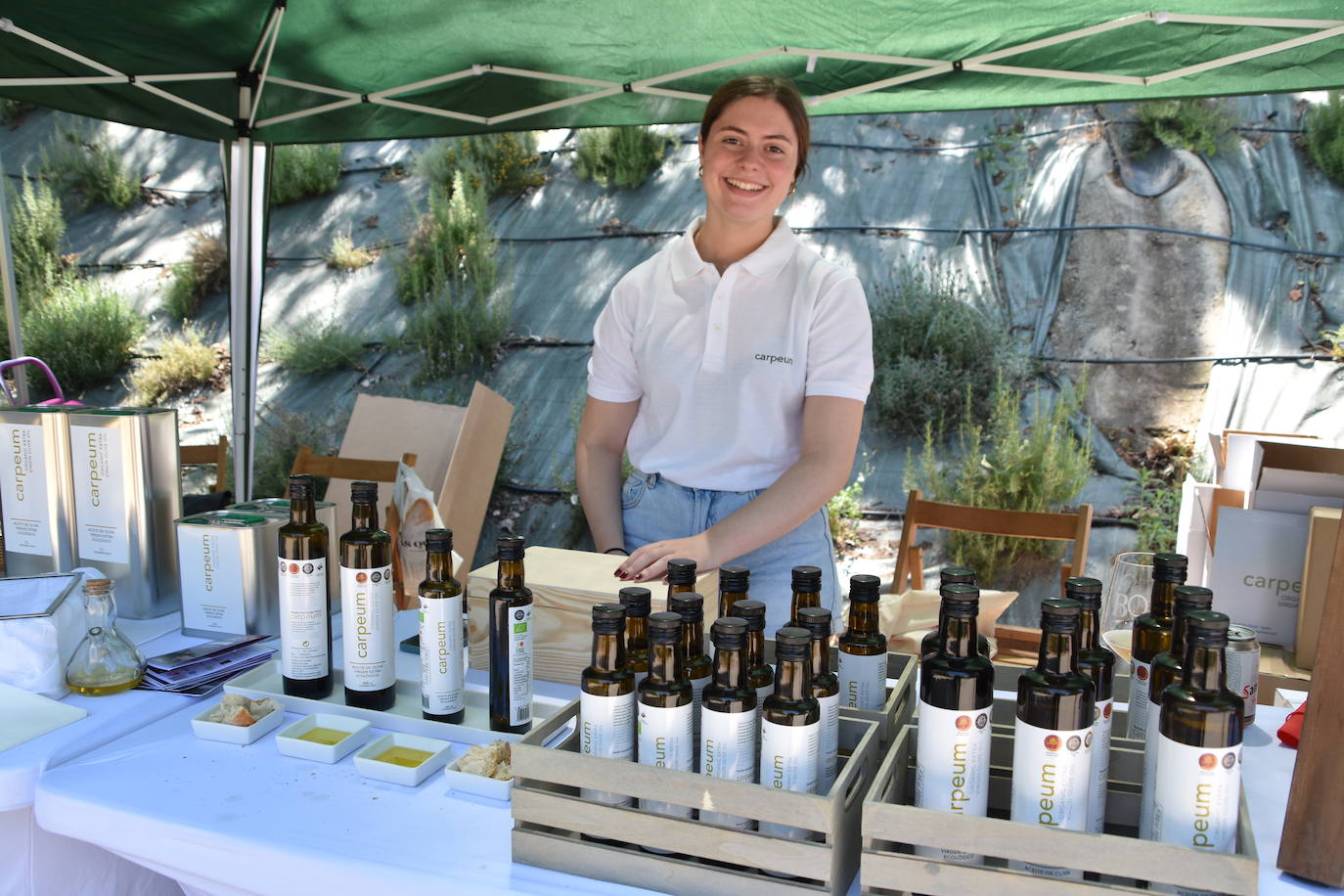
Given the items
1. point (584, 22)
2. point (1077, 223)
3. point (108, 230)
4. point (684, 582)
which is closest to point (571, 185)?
point (1077, 223)

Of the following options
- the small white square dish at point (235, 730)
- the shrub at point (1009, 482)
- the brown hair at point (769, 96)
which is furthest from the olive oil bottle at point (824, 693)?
the shrub at point (1009, 482)

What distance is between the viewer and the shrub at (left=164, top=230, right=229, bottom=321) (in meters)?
7.47

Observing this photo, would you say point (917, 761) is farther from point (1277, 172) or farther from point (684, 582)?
point (1277, 172)

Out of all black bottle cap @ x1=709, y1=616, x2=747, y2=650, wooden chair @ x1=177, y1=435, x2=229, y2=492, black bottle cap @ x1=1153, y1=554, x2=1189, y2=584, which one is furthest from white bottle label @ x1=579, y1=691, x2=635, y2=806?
wooden chair @ x1=177, y1=435, x2=229, y2=492

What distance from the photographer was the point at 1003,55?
7.89ft

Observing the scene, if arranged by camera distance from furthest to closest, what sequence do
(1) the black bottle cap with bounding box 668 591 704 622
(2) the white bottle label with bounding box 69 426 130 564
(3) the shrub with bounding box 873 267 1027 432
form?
(3) the shrub with bounding box 873 267 1027 432, (2) the white bottle label with bounding box 69 426 130 564, (1) the black bottle cap with bounding box 668 591 704 622

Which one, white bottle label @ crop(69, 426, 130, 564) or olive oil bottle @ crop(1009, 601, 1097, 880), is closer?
olive oil bottle @ crop(1009, 601, 1097, 880)

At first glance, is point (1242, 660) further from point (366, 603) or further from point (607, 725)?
point (366, 603)

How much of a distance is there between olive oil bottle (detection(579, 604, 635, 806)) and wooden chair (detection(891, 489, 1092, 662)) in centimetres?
192

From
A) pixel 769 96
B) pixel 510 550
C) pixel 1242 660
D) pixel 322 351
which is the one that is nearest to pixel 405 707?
pixel 510 550

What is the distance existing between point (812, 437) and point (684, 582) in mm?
753

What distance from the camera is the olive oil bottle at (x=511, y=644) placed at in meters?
1.07

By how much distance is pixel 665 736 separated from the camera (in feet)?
2.91

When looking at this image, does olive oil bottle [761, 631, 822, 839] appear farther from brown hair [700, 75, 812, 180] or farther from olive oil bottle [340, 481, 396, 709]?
brown hair [700, 75, 812, 180]
